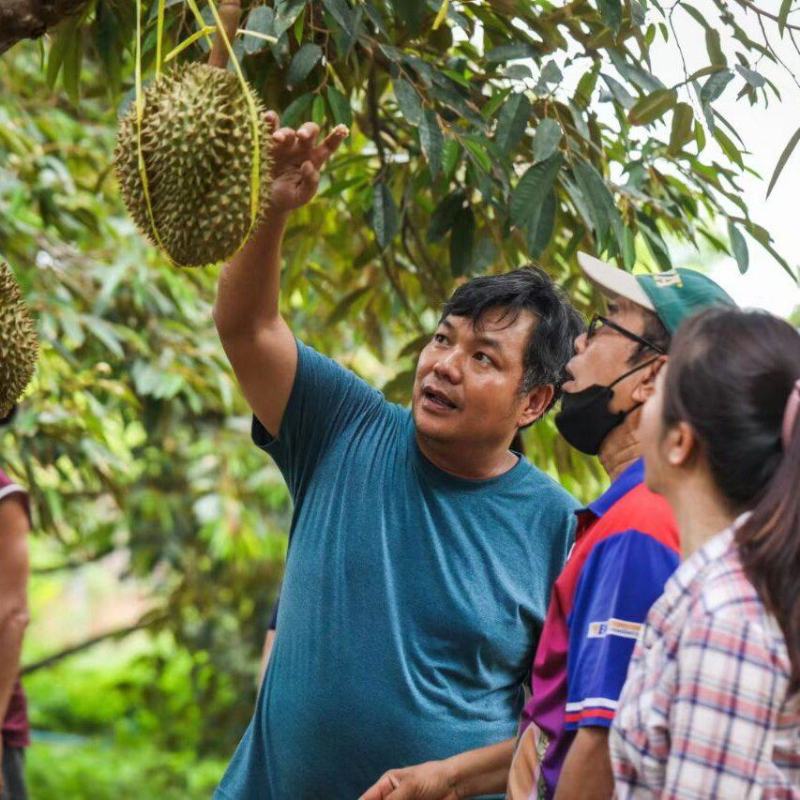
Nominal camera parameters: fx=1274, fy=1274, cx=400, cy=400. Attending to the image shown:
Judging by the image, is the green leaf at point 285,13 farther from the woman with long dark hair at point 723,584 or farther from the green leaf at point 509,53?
the woman with long dark hair at point 723,584

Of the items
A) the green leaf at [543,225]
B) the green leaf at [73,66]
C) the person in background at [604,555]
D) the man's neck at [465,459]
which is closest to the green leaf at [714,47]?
the green leaf at [543,225]

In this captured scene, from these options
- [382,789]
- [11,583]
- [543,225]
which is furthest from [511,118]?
[11,583]

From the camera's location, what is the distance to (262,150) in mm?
1623

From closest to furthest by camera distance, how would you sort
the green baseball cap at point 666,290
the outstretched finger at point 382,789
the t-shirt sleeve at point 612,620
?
the t-shirt sleeve at point 612,620
the green baseball cap at point 666,290
the outstretched finger at point 382,789

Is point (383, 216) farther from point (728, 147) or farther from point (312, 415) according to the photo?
point (728, 147)

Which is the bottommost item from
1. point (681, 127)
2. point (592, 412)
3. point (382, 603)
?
point (382, 603)

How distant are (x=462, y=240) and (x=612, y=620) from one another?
1.27 metres

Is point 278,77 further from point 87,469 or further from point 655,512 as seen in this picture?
point 87,469

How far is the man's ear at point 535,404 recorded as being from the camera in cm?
242

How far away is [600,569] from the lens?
1.75m

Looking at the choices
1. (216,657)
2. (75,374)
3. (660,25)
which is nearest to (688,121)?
(660,25)

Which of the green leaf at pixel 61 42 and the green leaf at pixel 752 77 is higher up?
the green leaf at pixel 61 42

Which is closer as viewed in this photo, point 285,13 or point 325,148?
point 325,148

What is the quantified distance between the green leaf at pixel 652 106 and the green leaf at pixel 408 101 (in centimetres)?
39
